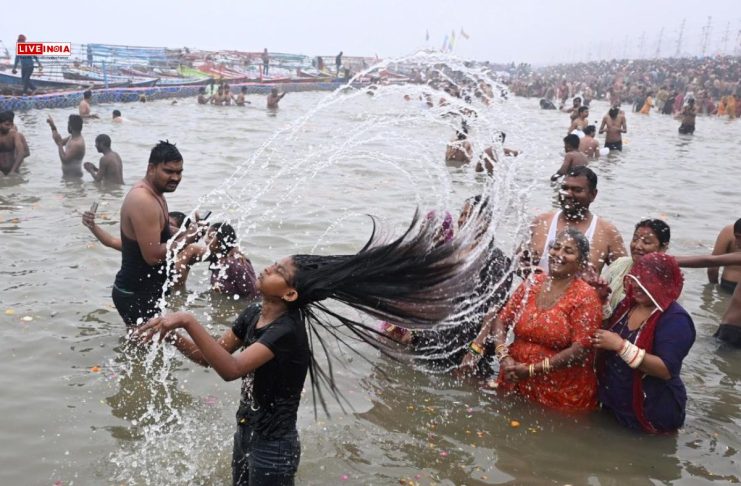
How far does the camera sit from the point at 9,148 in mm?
11656

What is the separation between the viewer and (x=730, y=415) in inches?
201

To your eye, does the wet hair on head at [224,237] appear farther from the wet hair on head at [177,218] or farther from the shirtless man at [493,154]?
the shirtless man at [493,154]

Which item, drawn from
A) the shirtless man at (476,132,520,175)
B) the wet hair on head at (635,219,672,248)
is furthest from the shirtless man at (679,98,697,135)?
the wet hair on head at (635,219,672,248)

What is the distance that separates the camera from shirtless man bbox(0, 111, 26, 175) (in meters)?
11.5

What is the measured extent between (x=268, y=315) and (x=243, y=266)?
400 centimetres

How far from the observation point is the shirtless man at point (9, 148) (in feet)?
37.7

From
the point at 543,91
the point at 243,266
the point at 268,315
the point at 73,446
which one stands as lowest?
the point at 73,446

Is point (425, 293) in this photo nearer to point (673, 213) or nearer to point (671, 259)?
point (671, 259)

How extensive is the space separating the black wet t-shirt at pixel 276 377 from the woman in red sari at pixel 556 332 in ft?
6.47

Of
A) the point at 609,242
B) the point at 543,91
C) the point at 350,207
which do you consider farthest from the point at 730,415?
the point at 543,91

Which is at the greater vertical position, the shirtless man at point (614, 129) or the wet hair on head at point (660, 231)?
the shirtless man at point (614, 129)

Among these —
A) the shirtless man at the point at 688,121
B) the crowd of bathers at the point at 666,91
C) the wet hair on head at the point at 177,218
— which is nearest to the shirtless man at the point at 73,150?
the wet hair on head at the point at 177,218

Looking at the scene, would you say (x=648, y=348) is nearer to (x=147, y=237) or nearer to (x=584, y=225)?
(x=584, y=225)

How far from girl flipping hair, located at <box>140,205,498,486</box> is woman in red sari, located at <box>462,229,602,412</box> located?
4.14 ft
